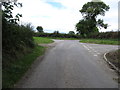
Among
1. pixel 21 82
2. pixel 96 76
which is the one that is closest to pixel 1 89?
pixel 21 82

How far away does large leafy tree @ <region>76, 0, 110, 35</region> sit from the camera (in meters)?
59.0

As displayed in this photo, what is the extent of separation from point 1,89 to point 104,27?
6000cm

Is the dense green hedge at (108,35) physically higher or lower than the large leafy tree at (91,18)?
lower

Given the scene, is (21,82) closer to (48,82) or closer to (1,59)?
(48,82)

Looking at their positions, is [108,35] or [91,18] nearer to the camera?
[108,35]

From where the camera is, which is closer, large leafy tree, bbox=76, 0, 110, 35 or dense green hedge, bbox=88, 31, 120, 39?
dense green hedge, bbox=88, 31, 120, 39

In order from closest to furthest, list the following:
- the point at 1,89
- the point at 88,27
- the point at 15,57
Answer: the point at 1,89 → the point at 15,57 → the point at 88,27

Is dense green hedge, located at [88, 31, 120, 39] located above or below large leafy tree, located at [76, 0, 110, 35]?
below

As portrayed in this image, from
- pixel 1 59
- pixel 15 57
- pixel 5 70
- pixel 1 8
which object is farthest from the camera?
pixel 15 57

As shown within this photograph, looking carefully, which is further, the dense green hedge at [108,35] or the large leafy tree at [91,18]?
the large leafy tree at [91,18]

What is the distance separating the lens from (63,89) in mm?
5434

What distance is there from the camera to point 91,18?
6138 centimetres

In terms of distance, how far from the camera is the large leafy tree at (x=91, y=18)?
59000mm

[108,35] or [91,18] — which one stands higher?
[91,18]
